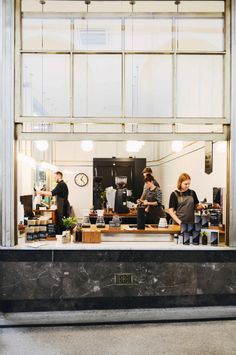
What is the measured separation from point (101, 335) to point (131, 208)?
16.0ft

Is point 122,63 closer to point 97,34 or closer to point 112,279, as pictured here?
point 97,34

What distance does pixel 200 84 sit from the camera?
12.9ft

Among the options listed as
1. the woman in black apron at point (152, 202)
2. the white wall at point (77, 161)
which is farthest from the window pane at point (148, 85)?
the white wall at point (77, 161)

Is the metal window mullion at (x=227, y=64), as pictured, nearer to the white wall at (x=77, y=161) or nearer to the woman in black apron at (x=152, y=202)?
the woman in black apron at (x=152, y=202)

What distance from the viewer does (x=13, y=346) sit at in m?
3.15

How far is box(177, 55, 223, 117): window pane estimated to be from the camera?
3.88 m

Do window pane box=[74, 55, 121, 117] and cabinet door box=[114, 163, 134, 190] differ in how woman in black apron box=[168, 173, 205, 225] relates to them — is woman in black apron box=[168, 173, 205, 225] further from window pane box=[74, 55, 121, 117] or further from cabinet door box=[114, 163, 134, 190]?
cabinet door box=[114, 163, 134, 190]

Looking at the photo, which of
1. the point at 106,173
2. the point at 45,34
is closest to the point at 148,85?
the point at 45,34

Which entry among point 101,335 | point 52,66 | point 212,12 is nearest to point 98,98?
point 52,66

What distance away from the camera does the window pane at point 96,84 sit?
12.7 ft

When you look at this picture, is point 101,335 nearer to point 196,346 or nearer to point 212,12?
point 196,346

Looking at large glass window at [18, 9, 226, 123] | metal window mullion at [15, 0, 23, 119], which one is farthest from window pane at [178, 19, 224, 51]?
metal window mullion at [15, 0, 23, 119]

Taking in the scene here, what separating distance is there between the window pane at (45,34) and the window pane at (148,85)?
772 millimetres

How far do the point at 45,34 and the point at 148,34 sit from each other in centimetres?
118
